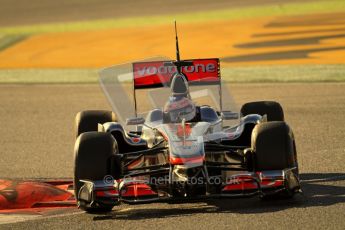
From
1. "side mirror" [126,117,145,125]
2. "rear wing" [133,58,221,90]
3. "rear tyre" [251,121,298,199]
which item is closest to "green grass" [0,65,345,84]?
"rear wing" [133,58,221,90]

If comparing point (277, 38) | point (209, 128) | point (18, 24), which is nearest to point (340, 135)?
point (209, 128)

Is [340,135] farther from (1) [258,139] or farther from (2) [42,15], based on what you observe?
(2) [42,15]

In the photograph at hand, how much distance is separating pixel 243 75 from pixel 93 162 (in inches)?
560

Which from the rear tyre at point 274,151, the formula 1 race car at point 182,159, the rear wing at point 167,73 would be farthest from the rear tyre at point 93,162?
the rear wing at point 167,73

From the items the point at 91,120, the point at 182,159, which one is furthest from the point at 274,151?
the point at 91,120

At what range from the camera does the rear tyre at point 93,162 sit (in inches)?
420

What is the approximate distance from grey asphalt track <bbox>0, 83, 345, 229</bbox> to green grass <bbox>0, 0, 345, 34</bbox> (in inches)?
675

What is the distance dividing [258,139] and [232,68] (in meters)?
15.5

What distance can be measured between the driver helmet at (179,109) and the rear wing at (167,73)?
103cm

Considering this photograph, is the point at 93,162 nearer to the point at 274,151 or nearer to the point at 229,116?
the point at 274,151

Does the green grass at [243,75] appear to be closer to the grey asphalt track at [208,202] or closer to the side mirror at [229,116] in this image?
the grey asphalt track at [208,202]

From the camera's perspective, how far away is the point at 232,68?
85.8ft

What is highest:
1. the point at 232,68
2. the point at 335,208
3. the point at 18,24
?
the point at 18,24

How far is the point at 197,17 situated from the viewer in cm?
4247
